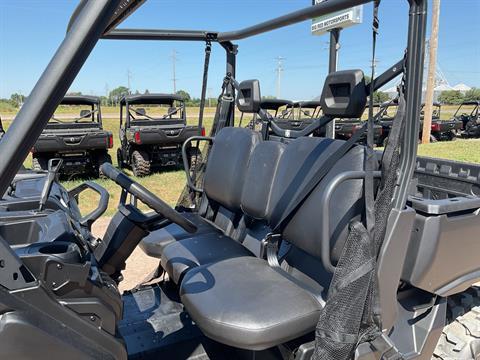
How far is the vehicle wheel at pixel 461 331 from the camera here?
1819 millimetres

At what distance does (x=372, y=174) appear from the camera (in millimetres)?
1413

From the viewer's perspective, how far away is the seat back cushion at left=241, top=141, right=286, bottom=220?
7.12ft

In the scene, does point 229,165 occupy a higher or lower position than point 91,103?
lower

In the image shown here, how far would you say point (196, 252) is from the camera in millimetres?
2188

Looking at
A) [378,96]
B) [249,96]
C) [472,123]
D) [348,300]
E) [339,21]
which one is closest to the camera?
[348,300]

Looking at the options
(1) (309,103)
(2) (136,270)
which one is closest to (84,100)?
(1) (309,103)

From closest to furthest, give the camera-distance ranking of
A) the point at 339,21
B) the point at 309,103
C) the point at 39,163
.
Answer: the point at 339,21 < the point at 39,163 < the point at 309,103

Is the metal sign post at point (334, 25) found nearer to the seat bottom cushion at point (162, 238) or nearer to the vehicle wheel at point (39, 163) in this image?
the seat bottom cushion at point (162, 238)

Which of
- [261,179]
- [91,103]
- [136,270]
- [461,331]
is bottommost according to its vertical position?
[136,270]

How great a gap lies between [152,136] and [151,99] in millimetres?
1182

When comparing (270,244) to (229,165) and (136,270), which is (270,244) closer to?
(229,165)

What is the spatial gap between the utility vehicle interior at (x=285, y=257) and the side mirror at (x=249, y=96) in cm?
31

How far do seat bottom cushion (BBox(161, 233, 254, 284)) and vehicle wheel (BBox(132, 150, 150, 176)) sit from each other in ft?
18.2

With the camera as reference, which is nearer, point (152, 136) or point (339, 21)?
point (339, 21)
